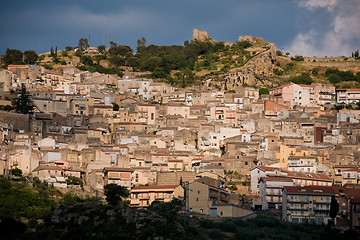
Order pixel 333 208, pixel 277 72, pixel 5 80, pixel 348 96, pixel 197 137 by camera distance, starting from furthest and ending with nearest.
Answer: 1. pixel 277 72
2. pixel 348 96
3. pixel 5 80
4. pixel 197 137
5. pixel 333 208

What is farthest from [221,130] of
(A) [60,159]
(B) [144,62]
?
(B) [144,62]

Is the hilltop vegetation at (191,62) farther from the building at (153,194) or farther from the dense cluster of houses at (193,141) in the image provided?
the building at (153,194)

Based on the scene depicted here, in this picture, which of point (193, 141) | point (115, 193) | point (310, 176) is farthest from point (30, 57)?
point (310, 176)

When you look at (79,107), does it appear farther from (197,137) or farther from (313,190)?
(313,190)

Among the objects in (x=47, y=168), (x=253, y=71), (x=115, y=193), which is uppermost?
(x=253, y=71)

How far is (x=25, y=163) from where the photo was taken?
184 feet

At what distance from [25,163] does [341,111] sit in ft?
130

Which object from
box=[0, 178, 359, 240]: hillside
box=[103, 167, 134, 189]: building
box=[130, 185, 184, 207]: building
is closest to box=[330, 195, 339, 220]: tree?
box=[0, 178, 359, 240]: hillside

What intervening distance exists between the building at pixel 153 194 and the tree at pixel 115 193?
77 centimetres

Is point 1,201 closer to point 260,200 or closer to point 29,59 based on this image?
point 260,200

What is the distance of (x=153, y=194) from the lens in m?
52.0

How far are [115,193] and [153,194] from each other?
347 centimetres

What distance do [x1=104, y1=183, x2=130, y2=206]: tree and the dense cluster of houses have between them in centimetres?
95

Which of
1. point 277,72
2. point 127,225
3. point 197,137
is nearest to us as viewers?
point 127,225
